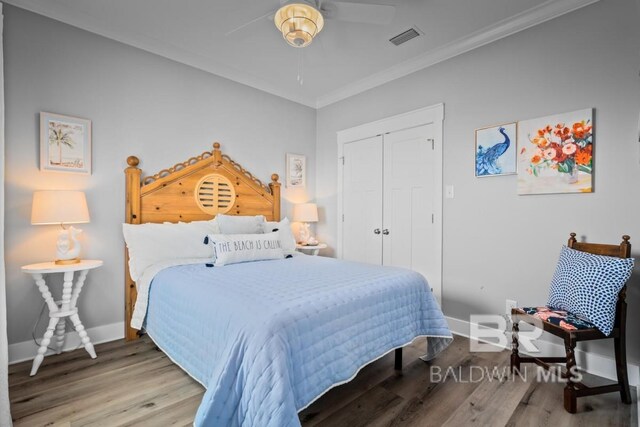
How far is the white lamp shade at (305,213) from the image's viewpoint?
4.11 metres

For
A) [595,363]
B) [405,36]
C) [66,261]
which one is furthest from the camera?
[405,36]

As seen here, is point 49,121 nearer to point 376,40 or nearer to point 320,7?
point 320,7

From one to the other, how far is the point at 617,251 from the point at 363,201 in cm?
237

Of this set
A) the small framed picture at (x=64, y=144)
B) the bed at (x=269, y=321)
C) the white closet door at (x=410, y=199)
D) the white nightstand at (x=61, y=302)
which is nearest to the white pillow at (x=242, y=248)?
the bed at (x=269, y=321)

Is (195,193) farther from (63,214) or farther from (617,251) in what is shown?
(617,251)

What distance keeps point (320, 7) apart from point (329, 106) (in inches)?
87.6

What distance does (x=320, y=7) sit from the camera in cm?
215

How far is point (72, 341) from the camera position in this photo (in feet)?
8.37

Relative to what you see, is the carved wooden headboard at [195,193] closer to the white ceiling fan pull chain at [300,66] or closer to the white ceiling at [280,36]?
the white ceiling at [280,36]

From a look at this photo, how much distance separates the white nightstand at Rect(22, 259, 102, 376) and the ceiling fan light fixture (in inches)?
86.7

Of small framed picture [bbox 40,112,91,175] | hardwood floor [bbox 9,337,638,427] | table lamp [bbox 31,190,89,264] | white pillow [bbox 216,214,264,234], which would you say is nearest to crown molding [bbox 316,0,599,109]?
white pillow [bbox 216,214,264,234]

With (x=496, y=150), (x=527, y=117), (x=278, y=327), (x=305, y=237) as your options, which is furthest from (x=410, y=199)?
(x=278, y=327)

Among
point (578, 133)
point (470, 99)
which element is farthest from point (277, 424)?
point (470, 99)

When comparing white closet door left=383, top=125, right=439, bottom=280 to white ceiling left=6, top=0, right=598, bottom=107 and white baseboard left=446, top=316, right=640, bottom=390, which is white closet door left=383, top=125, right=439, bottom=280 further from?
white baseboard left=446, top=316, right=640, bottom=390
